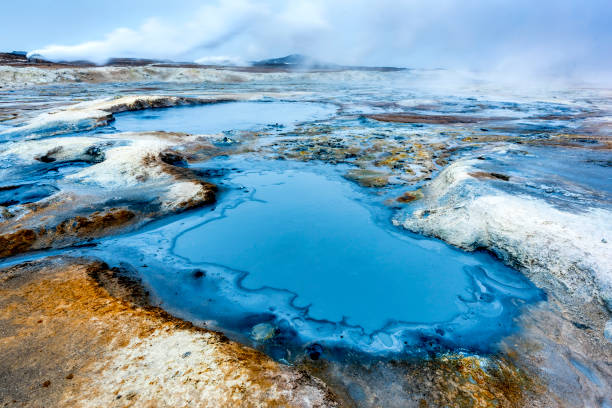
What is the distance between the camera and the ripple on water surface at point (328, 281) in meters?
3.52

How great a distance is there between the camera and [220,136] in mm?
11617

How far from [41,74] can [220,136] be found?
3966cm

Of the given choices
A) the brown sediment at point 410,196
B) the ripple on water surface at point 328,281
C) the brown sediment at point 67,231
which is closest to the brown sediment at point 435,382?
the ripple on water surface at point 328,281

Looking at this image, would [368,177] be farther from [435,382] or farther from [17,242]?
[17,242]

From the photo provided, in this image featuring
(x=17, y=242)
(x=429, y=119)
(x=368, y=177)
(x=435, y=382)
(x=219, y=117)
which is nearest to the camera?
(x=435, y=382)

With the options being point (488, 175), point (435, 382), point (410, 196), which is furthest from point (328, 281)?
point (488, 175)

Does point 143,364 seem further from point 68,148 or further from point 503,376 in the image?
point 68,148

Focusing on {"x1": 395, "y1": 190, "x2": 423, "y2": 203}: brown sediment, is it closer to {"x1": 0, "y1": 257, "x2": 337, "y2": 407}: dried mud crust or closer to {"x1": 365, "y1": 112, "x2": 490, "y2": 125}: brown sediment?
{"x1": 0, "y1": 257, "x2": 337, "y2": 407}: dried mud crust

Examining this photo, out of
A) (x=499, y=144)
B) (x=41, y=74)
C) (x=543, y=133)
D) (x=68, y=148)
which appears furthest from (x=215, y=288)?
(x=41, y=74)

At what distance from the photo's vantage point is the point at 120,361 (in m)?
2.69

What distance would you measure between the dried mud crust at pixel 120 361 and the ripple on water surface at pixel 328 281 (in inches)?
21.1

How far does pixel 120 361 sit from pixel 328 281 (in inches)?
97.9

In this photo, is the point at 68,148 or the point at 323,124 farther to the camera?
the point at 323,124

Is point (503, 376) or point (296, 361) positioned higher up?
point (503, 376)
